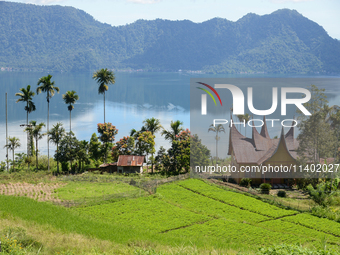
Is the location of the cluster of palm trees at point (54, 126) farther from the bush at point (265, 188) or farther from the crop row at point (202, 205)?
the bush at point (265, 188)

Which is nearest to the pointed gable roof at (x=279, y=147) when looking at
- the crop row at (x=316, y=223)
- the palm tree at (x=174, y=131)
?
the crop row at (x=316, y=223)

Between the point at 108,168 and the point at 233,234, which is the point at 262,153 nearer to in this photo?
the point at 233,234

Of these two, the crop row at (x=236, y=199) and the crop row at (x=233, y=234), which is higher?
the crop row at (x=236, y=199)

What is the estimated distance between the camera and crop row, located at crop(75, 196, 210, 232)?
90.5 feet

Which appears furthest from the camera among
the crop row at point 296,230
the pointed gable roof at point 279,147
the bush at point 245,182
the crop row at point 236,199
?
the pointed gable roof at point 279,147

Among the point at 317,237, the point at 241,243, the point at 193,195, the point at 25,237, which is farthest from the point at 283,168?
the point at 25,237

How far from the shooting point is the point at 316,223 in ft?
93.9

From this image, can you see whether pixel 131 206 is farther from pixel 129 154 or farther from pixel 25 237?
pixel 129 154

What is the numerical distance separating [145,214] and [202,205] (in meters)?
5.76

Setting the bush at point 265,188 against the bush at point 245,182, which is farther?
the bush at point 245,182

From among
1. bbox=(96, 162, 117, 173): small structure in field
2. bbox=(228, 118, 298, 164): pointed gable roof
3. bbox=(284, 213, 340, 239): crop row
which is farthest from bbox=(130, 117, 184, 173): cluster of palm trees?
bbox=(284, 213, 340, 239): crop row

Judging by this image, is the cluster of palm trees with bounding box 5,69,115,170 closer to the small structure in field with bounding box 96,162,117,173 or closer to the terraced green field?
the small structure in field with bounding box 96,162,117,173

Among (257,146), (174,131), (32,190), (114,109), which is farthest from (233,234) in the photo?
(114,109)

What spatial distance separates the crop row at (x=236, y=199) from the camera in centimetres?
3122
